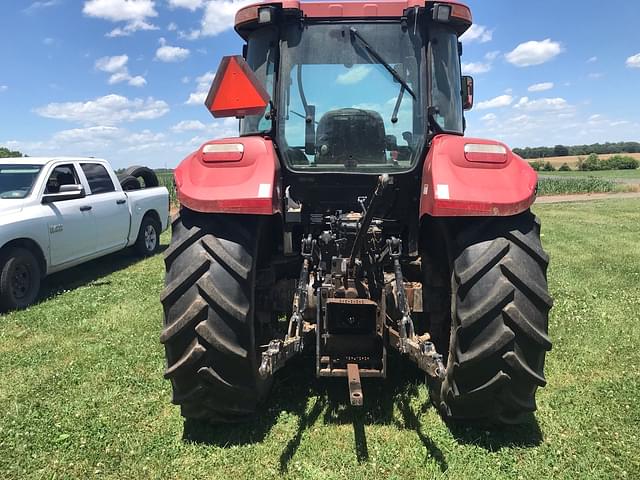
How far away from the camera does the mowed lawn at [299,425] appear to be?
111 inches

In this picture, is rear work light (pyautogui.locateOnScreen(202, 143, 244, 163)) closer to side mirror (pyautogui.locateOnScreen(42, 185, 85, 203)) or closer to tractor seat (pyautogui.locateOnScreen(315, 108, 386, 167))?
tractor seat (pyautogui.locateOnScreen(315, 108, 386, 167))

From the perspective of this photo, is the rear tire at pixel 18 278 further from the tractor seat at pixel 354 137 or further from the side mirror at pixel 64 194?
the tractor seat at pixel 354 137

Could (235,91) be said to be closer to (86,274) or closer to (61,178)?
(61,178)

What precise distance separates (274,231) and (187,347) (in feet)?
4.13

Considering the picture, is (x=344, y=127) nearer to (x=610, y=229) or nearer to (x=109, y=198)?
(x=109, y=198)

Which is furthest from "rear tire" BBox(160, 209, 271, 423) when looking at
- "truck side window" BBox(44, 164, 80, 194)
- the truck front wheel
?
the truck front wheel

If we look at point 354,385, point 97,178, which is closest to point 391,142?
point 354,385

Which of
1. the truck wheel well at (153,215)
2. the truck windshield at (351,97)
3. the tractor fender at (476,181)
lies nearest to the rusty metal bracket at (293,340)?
the truck windshield at (351,97)

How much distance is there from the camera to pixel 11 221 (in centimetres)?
602

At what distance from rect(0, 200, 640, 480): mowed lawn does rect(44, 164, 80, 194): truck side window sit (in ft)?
8.34

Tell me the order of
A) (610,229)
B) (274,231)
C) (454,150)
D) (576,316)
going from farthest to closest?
(610,229) < (576,316) < (274,231) < (454,150)

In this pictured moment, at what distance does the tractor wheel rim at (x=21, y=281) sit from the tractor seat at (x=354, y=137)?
4553mm

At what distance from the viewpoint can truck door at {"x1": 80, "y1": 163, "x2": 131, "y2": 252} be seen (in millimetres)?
7809

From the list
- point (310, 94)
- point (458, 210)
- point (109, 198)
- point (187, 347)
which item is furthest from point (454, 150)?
point (109, 198)
